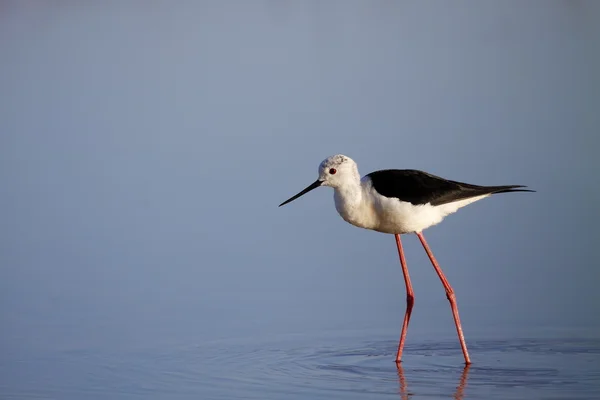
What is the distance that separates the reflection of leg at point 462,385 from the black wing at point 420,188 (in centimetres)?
A: 107

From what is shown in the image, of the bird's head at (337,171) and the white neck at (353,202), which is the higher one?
the bird's head at (337,171)

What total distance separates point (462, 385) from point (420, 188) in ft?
4.75

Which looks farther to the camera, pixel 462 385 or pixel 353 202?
pixel 353 202

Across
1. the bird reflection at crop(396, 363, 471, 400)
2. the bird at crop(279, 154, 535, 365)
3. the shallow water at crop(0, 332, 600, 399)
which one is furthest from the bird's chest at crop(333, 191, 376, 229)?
the bird reflection at crop(396, 363, 471, 400)

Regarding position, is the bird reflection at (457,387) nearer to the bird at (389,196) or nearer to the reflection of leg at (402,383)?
the reflection of leg at (402,383)

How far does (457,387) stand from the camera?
5.77 metres

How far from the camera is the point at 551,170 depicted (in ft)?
34.6

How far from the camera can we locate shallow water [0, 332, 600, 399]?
18.4 ft

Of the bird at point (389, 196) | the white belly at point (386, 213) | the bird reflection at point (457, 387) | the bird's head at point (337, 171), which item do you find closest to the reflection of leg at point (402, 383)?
the bird reflection at point (457, 387)

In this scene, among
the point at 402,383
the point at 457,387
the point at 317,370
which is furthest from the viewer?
the point at 317,370

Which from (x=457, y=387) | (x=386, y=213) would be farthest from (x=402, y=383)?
(x=386, y=213)

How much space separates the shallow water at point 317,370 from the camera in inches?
220

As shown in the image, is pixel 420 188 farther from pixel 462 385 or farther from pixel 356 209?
pixel 462 385

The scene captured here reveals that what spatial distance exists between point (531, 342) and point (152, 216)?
382cm
